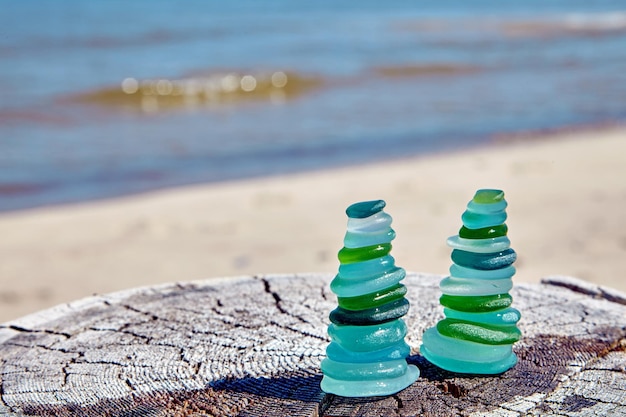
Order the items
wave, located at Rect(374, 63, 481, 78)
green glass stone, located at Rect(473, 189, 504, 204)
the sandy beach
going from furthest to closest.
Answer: wave, located at Rect(374, 63, 481, 78) → the sandy beach → green glass stone, located at Rect(473, 189, 504, 204)

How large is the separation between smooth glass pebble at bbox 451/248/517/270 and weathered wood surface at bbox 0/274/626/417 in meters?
0.29

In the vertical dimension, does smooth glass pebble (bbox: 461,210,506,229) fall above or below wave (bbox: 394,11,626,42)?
above

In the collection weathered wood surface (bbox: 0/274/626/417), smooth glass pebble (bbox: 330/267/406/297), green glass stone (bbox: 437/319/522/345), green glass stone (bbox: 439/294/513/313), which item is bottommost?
weathered wood surface (bbox: 0/274/626/417)

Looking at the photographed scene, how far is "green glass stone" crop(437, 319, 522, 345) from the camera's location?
6.97 ft

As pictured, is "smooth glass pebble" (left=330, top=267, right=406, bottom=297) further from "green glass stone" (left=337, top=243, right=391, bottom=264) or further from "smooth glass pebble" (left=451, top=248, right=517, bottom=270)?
"smooth glass pebble" (left=451, top=248, right=517, bottom=270)

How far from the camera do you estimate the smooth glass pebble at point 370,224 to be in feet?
6.55

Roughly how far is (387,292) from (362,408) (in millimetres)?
285

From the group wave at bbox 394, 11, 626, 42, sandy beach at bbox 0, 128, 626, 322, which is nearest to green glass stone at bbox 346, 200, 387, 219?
sandy beach at bbox 0, 128, 626, 322

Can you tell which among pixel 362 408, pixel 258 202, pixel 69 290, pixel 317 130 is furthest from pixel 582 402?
pixel 317 130

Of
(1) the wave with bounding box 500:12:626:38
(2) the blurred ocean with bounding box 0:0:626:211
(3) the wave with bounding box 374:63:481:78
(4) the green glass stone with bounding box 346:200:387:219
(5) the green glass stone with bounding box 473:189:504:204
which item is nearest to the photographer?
(4) the green glass stone with bounding box 346:200:387:219

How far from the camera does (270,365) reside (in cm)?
228

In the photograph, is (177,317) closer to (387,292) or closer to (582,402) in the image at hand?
(387,292)

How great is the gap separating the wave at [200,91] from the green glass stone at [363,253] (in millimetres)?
10489

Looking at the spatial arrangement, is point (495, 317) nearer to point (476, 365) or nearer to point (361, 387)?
point (476, 365)
